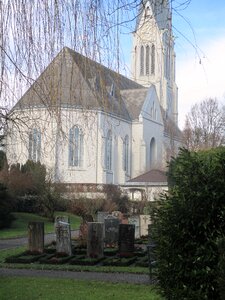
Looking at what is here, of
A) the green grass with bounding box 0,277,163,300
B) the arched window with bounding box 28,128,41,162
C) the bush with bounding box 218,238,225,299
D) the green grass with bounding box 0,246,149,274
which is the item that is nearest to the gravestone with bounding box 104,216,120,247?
the green grass with bounding box 0,246,149,274

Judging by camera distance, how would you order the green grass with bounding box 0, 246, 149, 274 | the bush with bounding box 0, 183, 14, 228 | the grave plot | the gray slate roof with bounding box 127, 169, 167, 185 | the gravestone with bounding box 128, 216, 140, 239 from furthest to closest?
the gray slate roof with bounding box 127, 169, 167, 185 < the bush with bounding box 0, 183, 14, 228 < the gravestone with bounding box 128, 216, 140, 239 < the grave plot < the green grass with bounding box 0, 246, 149, 274

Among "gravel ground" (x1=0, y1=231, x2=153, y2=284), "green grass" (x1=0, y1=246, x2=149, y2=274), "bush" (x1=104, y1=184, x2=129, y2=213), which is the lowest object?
"gravel ground" (x1=0, y1=231, x2=153, y2=284)

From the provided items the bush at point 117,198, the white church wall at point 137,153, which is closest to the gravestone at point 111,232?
the bush at point 117,198

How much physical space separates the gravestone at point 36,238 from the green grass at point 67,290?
510 centimetres

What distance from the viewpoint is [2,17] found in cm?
340

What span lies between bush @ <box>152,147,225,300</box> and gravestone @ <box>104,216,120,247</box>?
48.0 ft

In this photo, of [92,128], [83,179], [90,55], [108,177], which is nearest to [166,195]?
[92,128]

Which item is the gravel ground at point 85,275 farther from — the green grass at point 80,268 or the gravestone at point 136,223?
the gravestone at point 136,223

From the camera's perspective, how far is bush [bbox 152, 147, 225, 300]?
20.6ft

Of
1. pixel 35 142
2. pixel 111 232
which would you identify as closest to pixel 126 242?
pixel 111 232

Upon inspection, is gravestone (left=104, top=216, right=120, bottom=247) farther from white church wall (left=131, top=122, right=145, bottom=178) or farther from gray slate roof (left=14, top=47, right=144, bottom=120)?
white church wall (left=131, top=122, right=145, bottom=178)

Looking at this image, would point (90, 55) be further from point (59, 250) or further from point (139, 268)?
point (59, 250)

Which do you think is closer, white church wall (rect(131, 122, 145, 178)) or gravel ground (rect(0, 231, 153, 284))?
gravel ground (rect(0, 231, 153, 284))

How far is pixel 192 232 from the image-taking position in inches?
253
